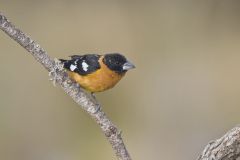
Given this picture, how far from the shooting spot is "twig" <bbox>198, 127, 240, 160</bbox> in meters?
2.98

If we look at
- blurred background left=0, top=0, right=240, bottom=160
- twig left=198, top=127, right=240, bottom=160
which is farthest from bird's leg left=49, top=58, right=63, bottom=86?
blurred background left=0, top=0, right=240, bottom=160

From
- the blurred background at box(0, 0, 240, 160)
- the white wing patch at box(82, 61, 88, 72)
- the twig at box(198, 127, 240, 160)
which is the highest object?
the blurred background at box(0, 0, 240, 160)

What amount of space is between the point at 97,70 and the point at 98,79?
70 mm

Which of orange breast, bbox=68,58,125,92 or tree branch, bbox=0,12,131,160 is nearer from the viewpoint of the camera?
tree branch, bbox=0,12,131,160

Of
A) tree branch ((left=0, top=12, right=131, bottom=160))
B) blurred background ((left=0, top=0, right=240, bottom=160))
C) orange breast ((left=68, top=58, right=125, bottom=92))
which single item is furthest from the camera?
blurred background ((left=0, top=0, right=240, bottom=160))

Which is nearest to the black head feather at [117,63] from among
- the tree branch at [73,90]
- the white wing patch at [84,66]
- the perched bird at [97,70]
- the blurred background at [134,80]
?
the perched bird at [97,70]

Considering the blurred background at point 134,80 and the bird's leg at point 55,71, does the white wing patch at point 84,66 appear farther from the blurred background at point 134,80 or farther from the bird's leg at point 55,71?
the blurred background at point 134,80

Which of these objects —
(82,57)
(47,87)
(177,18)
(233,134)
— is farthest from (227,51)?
(233,134)

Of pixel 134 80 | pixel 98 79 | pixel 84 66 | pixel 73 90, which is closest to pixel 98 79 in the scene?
pixel 98 79

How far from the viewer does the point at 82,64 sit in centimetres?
385

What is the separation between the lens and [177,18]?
23.0ft

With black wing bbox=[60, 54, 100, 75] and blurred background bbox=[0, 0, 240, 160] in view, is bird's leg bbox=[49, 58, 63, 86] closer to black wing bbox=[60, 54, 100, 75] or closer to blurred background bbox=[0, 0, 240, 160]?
black wing bbox=[60, 54, 100, 75]

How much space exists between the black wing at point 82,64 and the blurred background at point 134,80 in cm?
231

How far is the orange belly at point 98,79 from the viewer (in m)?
3.78
